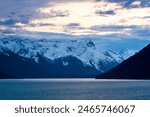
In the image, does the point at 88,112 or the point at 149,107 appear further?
the point at 149,107

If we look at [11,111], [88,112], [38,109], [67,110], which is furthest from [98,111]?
[11,111]

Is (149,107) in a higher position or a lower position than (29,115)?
lower

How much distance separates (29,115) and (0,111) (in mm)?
6819

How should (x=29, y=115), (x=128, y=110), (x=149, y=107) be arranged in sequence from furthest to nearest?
1. (x=149, y=107)
2. (x=128, y=110)
3. (x=29, y=115)

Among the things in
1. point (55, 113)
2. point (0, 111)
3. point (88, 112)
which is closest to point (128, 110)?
point (88, 112)

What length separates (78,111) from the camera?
48.2m

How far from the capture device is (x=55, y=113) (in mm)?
46344

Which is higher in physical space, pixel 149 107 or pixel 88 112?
pixel 88 112

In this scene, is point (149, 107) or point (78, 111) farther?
point (149, 107)

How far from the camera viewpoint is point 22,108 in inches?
1949

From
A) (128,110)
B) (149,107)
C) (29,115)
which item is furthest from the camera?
(149,107)

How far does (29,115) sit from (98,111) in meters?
8.05

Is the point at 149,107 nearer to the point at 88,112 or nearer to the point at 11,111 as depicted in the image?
the point at 88,112

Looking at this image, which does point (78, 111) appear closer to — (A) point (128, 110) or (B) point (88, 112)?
(B) point (88, 112)
